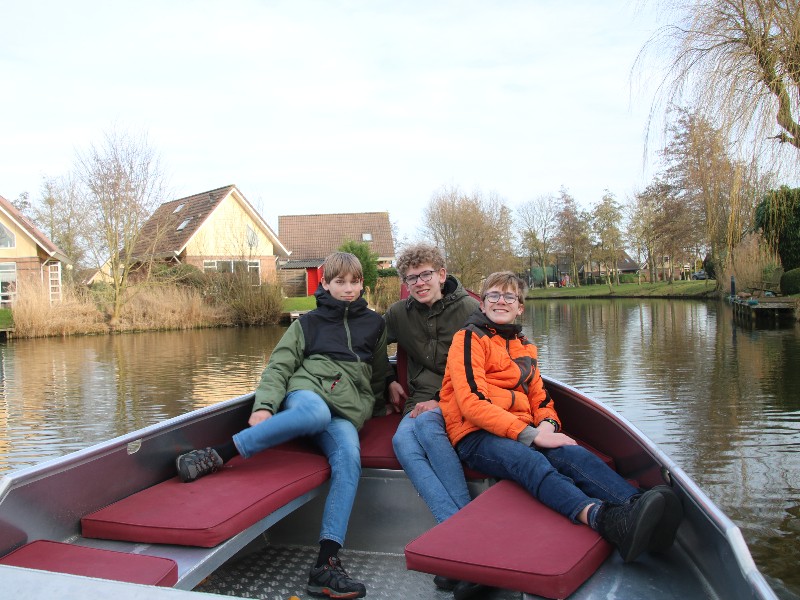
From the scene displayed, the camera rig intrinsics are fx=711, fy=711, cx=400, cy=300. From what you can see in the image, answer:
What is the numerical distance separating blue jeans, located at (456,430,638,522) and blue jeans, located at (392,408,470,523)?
93mm

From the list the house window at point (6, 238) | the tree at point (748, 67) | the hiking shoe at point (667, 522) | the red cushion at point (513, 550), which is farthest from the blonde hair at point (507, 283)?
the house window at point (6, 238)

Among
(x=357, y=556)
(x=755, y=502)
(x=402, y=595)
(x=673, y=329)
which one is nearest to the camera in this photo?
(x=402, y=595)

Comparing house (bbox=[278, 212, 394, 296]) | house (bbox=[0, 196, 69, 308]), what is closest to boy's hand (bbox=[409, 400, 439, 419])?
house (bbox=[0, 196, 69, 308])

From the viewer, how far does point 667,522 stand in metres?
2.19

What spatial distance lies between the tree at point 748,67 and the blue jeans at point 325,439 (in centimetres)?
479

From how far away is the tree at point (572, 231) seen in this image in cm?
5516

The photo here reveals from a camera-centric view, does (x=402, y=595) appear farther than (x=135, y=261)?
No

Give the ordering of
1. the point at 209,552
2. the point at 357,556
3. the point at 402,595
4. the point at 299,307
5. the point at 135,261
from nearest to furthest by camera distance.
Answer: the point at 209,552
the point at 402,595
the point at 357,556
the point at 135,261
the point at 299,307

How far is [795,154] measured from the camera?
6.18 metres

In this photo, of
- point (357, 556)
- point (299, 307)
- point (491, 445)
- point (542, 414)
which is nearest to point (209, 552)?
point (357, 556)

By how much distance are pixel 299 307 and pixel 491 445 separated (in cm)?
2596

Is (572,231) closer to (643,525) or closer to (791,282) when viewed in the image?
(791,282)

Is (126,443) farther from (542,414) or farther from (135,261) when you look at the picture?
(135,261)

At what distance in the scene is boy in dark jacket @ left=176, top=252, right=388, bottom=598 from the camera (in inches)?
110
